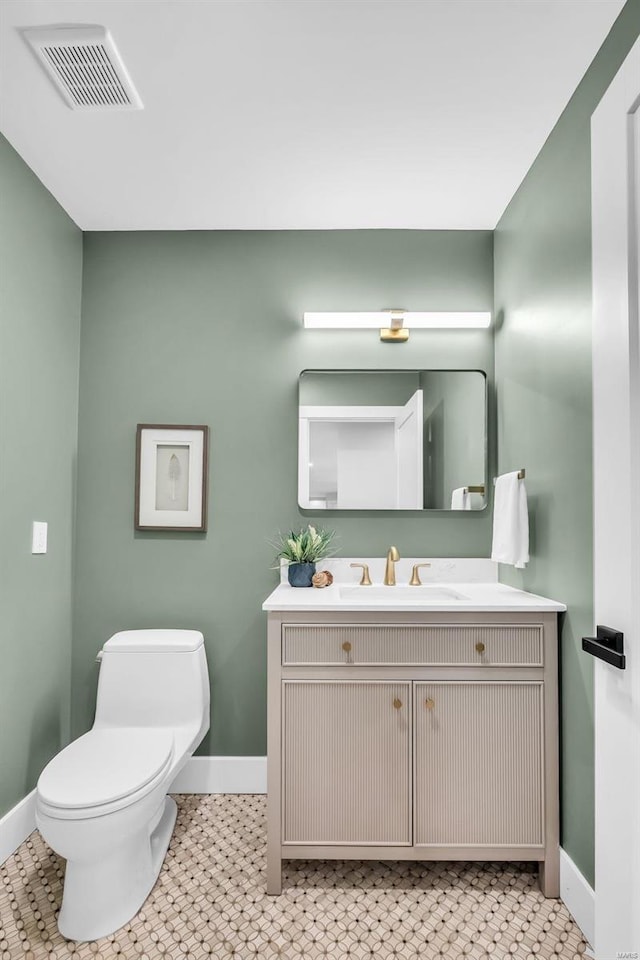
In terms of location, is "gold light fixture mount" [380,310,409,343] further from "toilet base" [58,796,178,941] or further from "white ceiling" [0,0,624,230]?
"toilet base" [58,796,178,941]

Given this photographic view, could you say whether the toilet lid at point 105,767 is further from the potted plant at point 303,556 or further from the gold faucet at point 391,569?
the gold faucet at point 391,569

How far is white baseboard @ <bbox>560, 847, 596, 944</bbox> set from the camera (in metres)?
1.65

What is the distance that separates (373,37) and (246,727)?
2.51 meters

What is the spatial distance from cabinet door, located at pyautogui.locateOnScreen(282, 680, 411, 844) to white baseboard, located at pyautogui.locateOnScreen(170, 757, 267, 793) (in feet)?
A: 2.35

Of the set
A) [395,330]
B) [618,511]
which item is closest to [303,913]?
[618,511]

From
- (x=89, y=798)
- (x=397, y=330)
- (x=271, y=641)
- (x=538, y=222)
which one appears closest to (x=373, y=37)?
(x=538, y=222)

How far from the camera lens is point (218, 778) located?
2.58m

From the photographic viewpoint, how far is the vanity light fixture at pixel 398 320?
2602 mm

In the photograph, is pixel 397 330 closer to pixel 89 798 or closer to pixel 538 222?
pixel 538 222

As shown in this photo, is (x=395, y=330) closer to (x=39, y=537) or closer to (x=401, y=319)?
(x=401, y=319)

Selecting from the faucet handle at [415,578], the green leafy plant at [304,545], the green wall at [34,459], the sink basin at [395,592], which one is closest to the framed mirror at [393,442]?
the green leafy plant at [304,545]

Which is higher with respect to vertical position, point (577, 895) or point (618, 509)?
point (618, 509)

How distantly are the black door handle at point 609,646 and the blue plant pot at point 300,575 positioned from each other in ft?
4.42

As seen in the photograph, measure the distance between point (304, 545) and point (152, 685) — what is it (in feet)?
2.64
